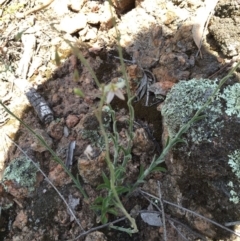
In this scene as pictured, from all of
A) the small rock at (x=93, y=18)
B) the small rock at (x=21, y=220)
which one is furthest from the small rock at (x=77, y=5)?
the small rock at (x=21, y=220)

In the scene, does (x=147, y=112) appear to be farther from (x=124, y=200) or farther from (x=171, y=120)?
(x=124, y=200)

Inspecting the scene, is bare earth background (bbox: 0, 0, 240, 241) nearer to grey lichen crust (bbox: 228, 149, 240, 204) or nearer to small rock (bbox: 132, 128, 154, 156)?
small rock (bbox: 132, 128, 154, 156)

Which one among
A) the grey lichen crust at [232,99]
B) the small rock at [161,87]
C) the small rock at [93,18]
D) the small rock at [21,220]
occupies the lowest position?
the small rock at [21,220]

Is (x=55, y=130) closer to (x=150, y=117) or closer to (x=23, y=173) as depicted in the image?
(x=23, y=173)

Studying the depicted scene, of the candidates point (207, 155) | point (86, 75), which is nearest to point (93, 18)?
point (86, 75)

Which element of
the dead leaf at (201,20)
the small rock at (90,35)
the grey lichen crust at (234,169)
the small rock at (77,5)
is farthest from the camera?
the small rock at (77,5)

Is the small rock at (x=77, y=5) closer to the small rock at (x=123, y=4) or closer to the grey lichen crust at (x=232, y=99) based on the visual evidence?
the small rock at (x=123, y=4)

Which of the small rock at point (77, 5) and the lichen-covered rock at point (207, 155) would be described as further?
the small rock at point (77, 5)

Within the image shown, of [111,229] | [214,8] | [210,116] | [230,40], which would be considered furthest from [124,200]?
[214,8]
